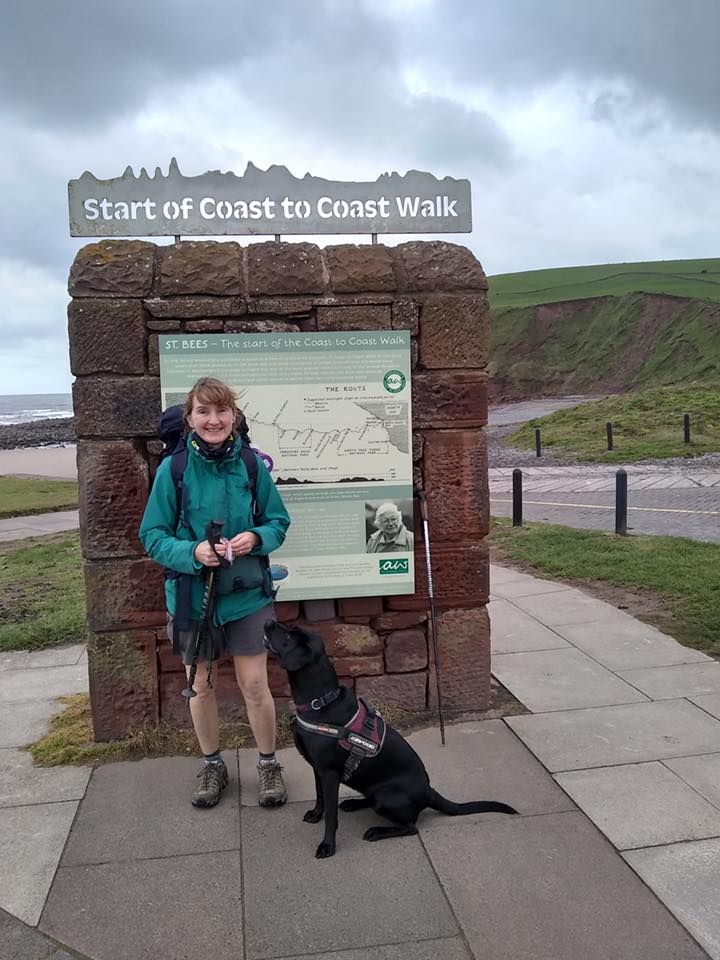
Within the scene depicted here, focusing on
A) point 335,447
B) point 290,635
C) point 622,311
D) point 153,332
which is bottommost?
point 290,635

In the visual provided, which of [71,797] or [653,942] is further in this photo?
[71,797]

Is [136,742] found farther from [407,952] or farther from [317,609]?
[407,952]

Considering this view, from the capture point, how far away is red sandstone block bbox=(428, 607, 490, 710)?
4.95m

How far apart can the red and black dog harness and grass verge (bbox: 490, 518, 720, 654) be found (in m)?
3.56

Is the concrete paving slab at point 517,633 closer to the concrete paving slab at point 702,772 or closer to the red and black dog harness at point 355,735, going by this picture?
the concrete paving slab at point 702,772

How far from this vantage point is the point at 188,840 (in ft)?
11.9

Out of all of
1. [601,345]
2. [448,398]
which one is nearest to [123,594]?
[448,398]

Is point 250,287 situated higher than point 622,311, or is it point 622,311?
point 622,311

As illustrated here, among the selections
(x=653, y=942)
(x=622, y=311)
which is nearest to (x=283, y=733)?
(x=653, y=942)

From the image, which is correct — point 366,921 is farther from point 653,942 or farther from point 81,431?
point 81,431

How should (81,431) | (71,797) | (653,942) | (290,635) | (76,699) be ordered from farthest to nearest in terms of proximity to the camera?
(76,699)
(81,431)
(71,797)
(290,635)
(653,942)

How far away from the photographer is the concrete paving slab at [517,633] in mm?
6223

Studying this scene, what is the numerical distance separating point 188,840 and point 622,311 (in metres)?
68.6

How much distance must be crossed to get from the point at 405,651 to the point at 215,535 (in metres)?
1.90
